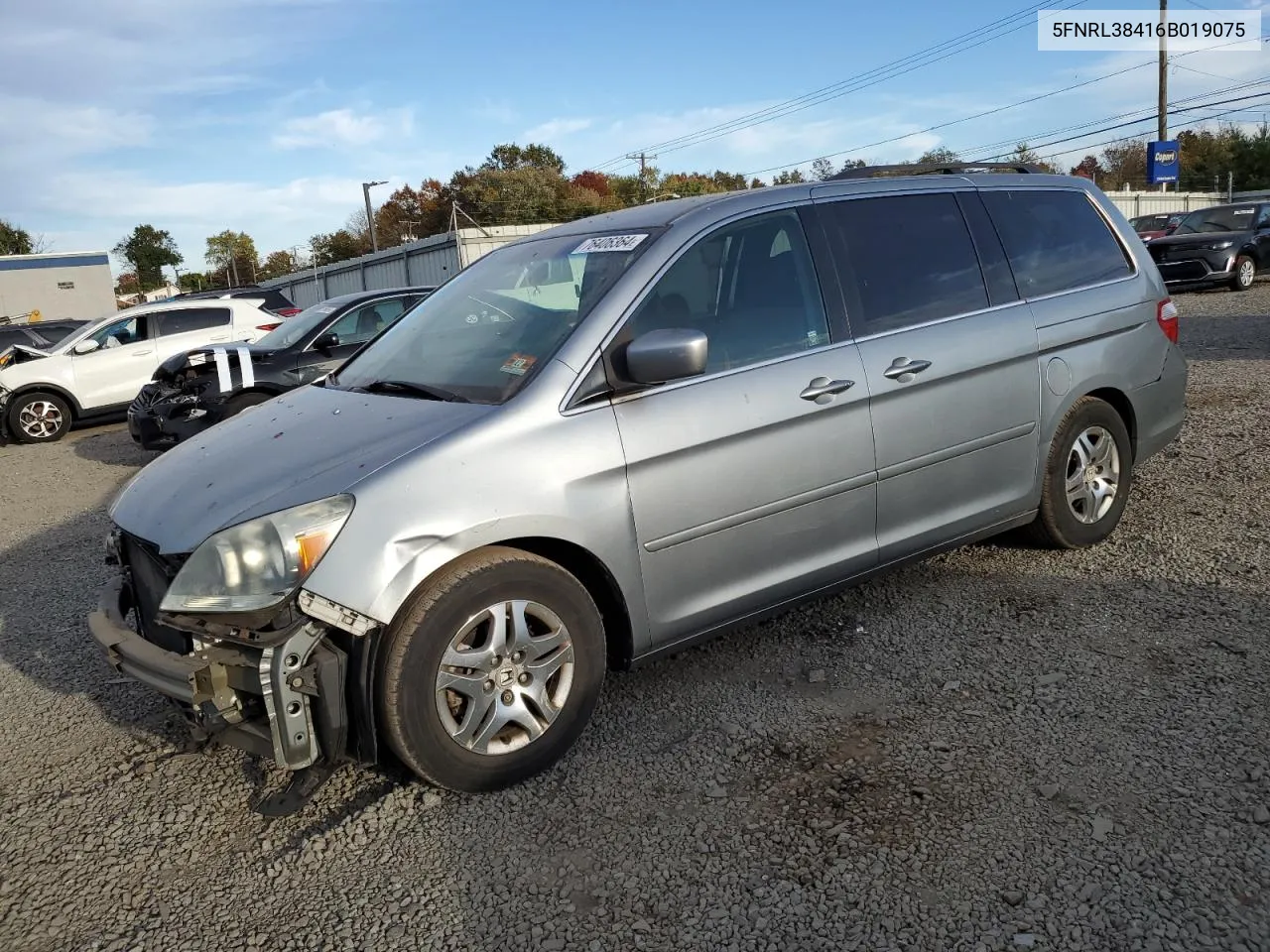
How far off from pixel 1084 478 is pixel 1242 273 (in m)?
15.9

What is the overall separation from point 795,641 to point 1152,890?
5.97 ft

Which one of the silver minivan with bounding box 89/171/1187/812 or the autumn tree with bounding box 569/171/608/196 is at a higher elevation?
the autumn tree with bounding box 569/171/608/196

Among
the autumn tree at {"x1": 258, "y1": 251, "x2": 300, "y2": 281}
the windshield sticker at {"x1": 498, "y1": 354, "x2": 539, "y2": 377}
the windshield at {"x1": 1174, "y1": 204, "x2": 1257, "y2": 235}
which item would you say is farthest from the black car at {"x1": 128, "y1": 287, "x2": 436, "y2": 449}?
the autumn tree at {"x1": 258, "y1": 251, "x2": 300, "y2": 281}

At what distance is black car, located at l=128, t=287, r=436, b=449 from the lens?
30.7 feet

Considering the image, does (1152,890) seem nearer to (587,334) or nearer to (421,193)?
(587,334)

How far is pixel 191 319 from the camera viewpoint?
1360 centimetres

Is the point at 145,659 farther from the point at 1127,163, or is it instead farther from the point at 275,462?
the point at 1127,163

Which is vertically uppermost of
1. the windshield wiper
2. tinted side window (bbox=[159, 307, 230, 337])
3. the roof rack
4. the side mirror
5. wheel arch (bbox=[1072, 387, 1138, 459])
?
the roof rack

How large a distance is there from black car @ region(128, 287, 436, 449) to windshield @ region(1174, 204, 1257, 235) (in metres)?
15.9

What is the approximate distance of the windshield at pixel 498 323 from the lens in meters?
3.38

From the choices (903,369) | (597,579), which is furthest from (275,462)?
(903,369)

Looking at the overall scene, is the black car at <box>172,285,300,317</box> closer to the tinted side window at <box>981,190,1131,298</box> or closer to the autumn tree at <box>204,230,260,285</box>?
the tinted side window at <box>981,190,1131,298</box>

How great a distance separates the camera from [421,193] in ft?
242

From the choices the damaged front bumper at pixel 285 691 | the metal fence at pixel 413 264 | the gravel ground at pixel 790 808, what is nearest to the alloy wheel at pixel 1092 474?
the gravel ground at pixel 790 808
